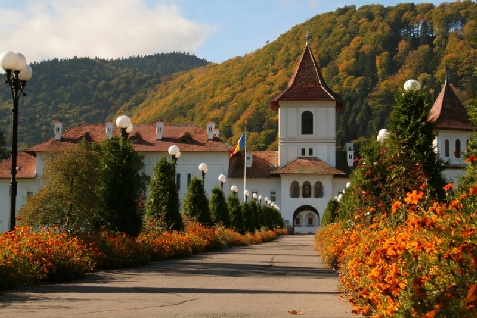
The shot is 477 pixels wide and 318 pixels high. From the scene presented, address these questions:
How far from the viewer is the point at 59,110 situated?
12900cm

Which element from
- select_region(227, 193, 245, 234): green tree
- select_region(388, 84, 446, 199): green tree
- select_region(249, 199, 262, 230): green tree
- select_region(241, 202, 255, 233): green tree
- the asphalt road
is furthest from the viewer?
select_region(249, 199, 262, 230): green tree

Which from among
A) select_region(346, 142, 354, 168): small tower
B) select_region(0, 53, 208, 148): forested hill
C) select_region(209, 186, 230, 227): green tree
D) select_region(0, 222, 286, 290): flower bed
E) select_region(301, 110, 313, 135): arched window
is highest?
select_region(0, 53, 208, 148): forested hill

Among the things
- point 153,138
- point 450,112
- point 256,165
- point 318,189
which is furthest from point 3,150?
point 450,112

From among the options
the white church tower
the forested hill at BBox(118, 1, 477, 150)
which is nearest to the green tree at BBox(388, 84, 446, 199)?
the white church tower

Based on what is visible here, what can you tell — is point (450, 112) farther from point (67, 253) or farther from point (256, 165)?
point (67, 253)

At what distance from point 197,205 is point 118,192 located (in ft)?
39.1

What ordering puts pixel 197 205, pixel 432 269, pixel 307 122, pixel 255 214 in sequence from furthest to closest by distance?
pixel 307 122 < pixel 255 214 < pixel 197 205 < pixel 432 269

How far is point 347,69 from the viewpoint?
115625 mm

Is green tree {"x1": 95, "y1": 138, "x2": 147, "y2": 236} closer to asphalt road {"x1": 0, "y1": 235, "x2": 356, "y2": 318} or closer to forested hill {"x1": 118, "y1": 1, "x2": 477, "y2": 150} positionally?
asphalt road {"x1": 0, "y1": 235, "x2": 356, "y2": 318}

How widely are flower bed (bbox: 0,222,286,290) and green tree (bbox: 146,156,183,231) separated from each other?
9.05 feet

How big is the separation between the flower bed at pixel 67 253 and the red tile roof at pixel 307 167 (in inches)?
2253

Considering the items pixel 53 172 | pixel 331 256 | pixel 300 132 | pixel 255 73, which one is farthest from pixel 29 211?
pixel 255 73

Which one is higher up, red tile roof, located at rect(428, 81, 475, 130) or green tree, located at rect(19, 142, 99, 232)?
red tile roof, located at rect(428, 81, 475, 130)

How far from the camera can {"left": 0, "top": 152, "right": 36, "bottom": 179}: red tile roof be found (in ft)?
242
